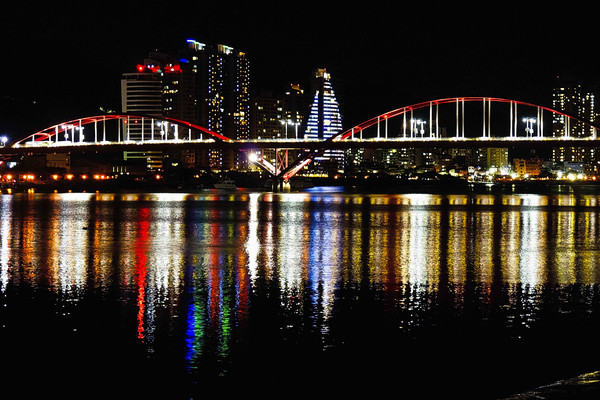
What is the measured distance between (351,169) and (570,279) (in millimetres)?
181488

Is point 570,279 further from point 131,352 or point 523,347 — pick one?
point 131,352

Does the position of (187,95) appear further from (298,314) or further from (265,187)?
(298,314)

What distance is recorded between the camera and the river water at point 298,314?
9930mm

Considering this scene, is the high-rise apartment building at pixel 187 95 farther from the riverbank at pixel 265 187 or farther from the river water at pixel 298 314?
the river water at pixel 298 314

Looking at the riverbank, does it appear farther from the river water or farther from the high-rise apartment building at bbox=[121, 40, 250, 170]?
the river water

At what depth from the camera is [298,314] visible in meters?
13.3

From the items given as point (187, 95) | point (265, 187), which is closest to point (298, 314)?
point (265, 187)

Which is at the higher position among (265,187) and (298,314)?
(265,187)

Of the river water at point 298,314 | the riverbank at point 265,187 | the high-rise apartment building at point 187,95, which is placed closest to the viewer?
the river water at point 298,314

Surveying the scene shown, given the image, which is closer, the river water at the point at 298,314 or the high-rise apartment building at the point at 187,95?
the river water at the point at 298,314

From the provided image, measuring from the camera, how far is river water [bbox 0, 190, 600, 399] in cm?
993

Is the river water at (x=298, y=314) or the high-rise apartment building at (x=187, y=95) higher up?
the high-rise apartment building at (x=187, y=95)

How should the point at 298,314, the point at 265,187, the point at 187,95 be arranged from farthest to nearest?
the point at 187,95 < the point at 265,187 < the point at 298,314

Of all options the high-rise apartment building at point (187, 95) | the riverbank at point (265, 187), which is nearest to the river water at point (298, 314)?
the riverbank at point (265, 187)
